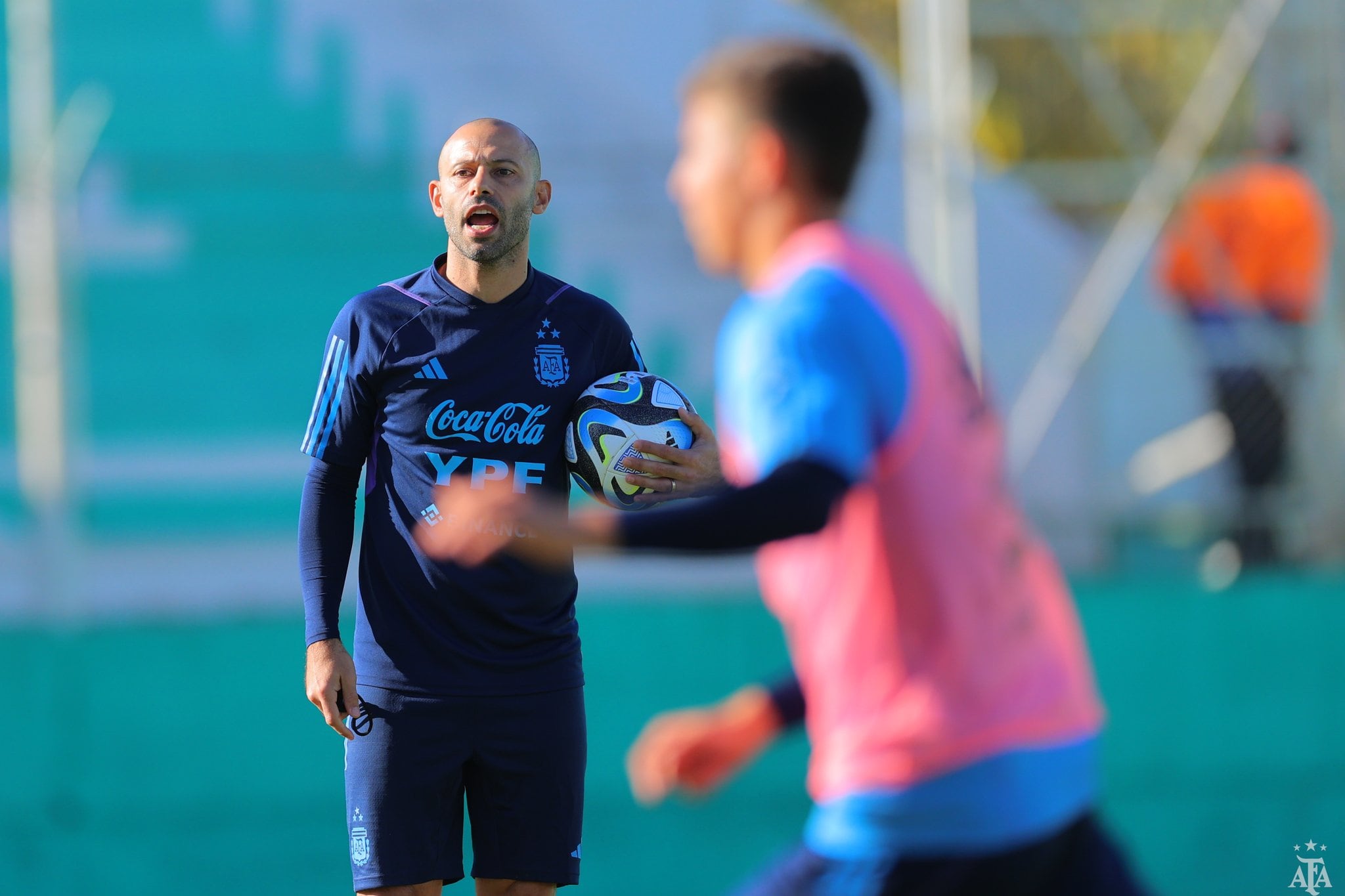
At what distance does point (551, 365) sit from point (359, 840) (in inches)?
43.5

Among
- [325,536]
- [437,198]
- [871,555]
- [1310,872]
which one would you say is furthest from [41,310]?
[1310,872]

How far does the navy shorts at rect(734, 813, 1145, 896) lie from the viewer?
232cm

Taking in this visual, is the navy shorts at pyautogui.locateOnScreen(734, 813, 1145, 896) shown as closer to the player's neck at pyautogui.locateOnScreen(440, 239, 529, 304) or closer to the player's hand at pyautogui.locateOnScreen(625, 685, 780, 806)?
the player's hand at pyautogui.locateOnScreen(625, 685, 780, 806)

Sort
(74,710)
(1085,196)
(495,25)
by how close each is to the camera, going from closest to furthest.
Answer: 1. (74,710)
2. (1085,196)
3. (495,25)

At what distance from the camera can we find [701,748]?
236cm

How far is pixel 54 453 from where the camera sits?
621 centimetres

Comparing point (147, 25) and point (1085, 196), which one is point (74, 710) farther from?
point (147, 25)

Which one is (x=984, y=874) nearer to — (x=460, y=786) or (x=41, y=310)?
(x=460, y=786)

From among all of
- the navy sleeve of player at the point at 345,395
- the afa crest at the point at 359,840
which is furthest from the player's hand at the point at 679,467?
the afa crest at the point at 359,840

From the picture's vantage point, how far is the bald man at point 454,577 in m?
3.52

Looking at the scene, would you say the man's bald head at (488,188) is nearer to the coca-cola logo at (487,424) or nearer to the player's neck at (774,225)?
the coca-cola logo at (487,424)

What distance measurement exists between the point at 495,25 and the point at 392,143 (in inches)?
47.1

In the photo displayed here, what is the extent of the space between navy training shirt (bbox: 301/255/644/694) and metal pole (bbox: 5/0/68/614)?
299 centimetres

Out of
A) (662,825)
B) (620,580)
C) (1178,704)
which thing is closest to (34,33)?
(620,580)
